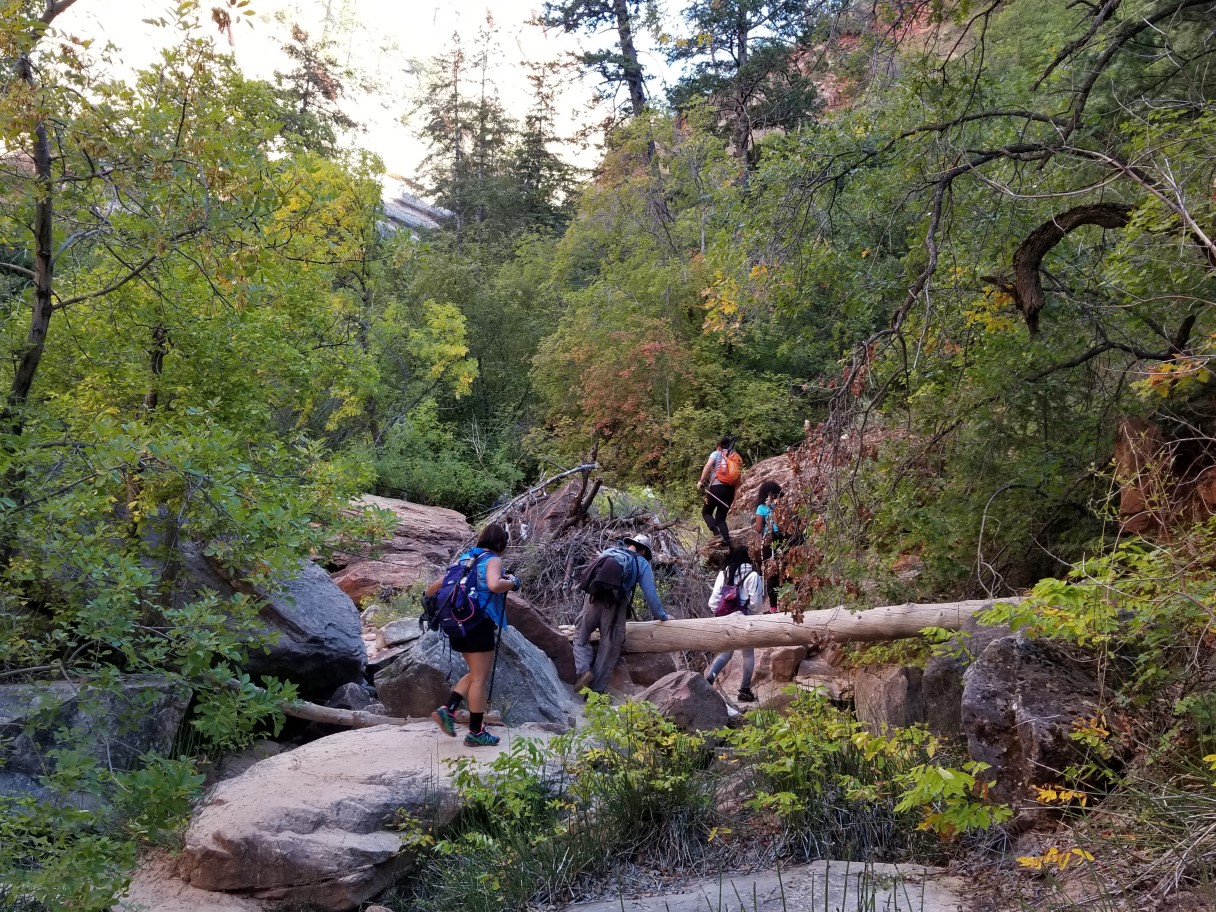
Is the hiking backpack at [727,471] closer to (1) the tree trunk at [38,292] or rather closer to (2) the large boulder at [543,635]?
(2) the large boulder at [543,635]

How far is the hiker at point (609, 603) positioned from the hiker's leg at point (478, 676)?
2.05 metres

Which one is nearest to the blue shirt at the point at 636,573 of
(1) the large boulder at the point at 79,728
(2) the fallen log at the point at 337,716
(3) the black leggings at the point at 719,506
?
(2) the fallen log at the point at 337,716

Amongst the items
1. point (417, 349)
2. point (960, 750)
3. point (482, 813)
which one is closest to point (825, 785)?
point (960, 750)

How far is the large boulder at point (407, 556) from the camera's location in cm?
1323

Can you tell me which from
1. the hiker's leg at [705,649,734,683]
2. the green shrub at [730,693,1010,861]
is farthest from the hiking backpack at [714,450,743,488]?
the green shrub at [730,693,1010,861]

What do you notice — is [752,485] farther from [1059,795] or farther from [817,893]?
[817,893]

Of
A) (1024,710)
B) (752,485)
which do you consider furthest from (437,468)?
(1024,710)

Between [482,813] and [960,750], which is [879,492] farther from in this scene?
[482,813]

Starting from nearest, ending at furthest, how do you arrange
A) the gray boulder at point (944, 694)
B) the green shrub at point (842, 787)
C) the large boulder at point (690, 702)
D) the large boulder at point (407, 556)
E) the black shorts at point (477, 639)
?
the green shrub at point (842, 787)
the gray boulder at point (944, 694)
the black shorts at point (477, 639)
the large boulder at point (690, 702)
the large boulder at point (407, 556)

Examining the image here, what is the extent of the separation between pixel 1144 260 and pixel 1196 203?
2.00 feet

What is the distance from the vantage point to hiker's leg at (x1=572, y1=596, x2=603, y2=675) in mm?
8896

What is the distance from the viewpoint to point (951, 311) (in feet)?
22.2

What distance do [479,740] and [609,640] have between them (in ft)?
7.81

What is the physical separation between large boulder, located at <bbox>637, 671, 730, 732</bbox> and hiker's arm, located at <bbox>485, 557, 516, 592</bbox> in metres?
1.46
